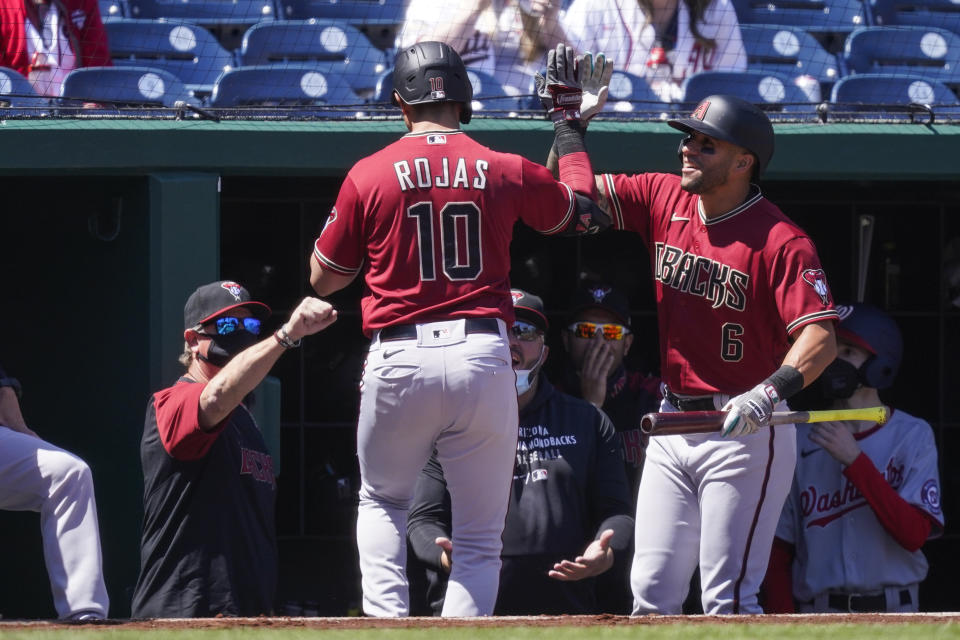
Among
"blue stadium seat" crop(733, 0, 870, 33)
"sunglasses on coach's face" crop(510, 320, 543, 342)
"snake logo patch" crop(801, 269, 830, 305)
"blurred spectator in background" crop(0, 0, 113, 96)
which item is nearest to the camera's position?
"snake logo patch" crop(801, 269, 830, 305)

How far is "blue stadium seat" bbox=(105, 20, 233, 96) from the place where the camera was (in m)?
6.22


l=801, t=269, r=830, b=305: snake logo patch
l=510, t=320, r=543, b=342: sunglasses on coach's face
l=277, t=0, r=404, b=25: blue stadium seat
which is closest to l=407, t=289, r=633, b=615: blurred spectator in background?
l=510, t=320, r=543, b=342: sunglasses on coach's face

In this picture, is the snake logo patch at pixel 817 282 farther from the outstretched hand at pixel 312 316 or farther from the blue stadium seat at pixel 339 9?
the blue stadium seat at pixel 339 9

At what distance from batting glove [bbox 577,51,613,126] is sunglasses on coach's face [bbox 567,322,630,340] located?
4.29 feet

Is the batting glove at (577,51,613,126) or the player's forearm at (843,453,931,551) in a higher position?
the batting glove at (577,51,613,126)

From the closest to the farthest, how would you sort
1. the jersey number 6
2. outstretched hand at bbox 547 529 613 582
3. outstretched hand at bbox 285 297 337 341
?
outstretched hand at bbox 285 297 337 341 → the jersey number 6 → outstretched hand at bbox 547 529 613 582

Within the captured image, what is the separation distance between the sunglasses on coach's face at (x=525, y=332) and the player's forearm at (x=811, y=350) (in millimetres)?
1123

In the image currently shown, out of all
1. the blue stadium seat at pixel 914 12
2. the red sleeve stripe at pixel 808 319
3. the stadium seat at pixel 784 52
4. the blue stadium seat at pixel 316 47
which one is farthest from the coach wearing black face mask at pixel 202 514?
the blue stadium seat at pixel 914 12

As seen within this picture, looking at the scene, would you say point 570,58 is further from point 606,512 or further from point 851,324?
point 851,324

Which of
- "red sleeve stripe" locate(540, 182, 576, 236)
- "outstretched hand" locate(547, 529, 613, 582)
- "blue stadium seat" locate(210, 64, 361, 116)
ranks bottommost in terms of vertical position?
"outstretched hand" locate(547, 529, 613, 582)

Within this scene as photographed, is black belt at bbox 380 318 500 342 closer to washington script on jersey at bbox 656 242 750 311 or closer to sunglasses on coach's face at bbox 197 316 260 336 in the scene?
washington script on jersey at bbox 656 242 750 311

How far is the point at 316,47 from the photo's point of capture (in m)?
6.21

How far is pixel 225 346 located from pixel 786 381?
1.70 metres

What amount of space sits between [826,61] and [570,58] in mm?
3104
